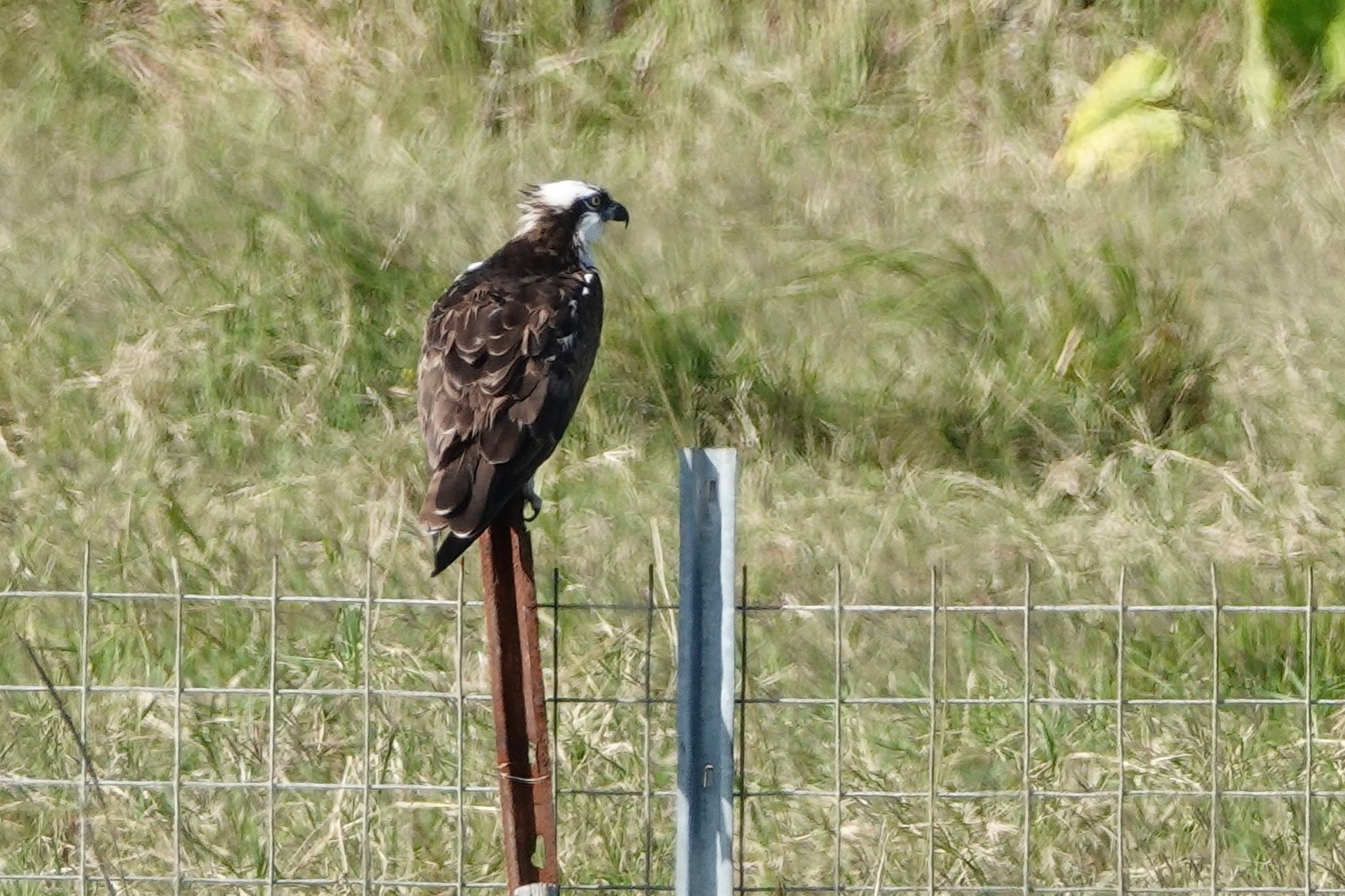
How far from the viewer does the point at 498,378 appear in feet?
12.4

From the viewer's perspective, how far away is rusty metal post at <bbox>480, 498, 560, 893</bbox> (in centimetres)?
296

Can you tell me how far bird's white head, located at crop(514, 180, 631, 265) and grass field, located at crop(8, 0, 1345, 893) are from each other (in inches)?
33.2

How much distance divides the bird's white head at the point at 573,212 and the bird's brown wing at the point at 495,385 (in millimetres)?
482

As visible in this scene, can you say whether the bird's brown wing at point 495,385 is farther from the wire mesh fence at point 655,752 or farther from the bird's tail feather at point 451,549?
the wire mesh fence at point 655,752

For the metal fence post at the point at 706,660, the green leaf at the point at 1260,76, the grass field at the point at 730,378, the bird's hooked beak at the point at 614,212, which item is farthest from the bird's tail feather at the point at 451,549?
the green leaf at the point at 1260,76

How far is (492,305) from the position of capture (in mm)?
4039

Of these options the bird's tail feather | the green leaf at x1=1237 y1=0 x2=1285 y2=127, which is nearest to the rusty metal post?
the bird's tail feather

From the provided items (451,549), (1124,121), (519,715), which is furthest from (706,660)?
(1124,121)

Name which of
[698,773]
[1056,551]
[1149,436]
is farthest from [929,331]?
[698,773]

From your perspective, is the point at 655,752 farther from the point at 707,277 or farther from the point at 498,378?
the point at 707,277

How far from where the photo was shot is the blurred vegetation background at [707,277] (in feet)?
17.7

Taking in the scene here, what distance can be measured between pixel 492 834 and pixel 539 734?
1.14 metres

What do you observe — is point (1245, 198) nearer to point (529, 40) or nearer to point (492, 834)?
point (529, 40)

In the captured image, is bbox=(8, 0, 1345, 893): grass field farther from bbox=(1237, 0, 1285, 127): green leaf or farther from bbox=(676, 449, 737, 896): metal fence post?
bbox=(676, 449, 737, 896): metal fence post
